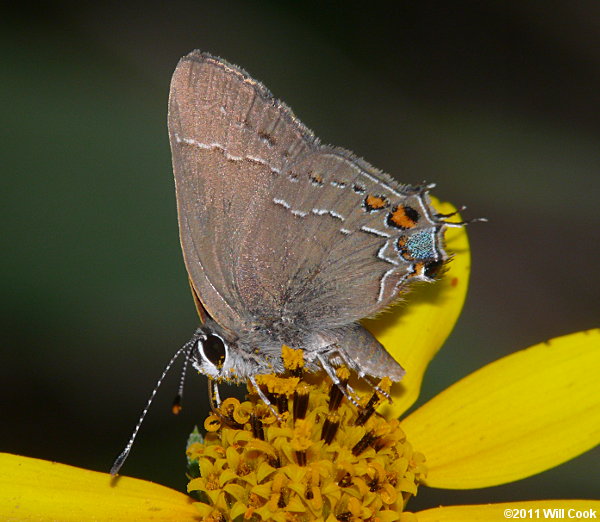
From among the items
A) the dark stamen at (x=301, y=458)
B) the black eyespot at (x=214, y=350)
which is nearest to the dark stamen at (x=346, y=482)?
the dark stamen at (x=301, y=458)

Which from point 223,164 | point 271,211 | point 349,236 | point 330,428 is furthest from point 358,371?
point 223,164

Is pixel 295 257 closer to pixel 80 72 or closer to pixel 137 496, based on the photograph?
pixel 137 496

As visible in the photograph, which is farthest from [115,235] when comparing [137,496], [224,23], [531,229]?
[531,229]

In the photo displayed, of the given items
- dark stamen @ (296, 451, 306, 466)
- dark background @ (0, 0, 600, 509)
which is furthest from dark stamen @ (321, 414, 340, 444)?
dark background @ (0, 0, 600, 509)

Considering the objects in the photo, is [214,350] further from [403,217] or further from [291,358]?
[403,217]

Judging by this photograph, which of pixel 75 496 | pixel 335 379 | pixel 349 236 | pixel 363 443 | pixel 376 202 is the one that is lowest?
pixel 75 496
